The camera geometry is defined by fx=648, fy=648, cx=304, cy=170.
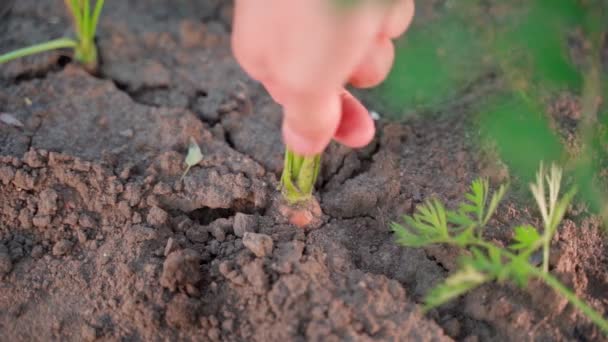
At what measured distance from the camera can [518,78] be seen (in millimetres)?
1655

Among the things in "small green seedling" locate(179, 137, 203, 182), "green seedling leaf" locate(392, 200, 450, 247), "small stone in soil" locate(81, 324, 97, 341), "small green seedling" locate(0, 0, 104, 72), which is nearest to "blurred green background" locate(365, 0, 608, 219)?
"green seedling leaf" locate(392, 200, 450, 247)

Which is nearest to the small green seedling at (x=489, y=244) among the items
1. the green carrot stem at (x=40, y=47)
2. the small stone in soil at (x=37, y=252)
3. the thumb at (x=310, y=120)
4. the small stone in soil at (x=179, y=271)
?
the thumb at (x=310, y=120)

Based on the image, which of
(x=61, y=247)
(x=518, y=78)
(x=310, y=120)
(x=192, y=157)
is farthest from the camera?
(x=518, y=78)

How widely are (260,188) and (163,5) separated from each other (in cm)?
85

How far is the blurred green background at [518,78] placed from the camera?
121 centimetres

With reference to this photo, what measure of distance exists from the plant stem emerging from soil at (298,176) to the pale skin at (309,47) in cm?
27

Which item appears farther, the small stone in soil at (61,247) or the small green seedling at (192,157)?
the small green seedling at (192,157)

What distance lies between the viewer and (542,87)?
1653 millimetres

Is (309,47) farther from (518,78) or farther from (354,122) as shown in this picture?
(518,78)

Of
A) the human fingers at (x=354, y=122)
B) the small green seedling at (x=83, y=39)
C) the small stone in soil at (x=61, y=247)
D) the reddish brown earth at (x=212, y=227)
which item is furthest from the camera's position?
the small green seedling at (x=83, y=39)

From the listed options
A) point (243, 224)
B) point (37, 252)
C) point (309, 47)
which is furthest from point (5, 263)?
point (309, 47)

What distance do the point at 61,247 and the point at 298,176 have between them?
521mm

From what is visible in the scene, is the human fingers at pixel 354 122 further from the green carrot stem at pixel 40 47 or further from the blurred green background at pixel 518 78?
the green carrot stem at pixel 40 47

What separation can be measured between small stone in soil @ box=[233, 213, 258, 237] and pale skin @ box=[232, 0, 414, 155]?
363 millimetres
